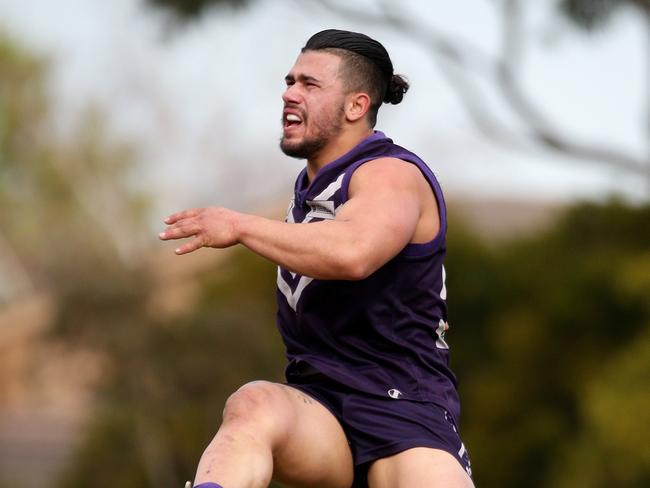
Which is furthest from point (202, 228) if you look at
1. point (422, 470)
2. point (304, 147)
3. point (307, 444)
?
point (422, 470)

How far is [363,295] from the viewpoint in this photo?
199 inches

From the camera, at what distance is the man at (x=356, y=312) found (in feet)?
15.6

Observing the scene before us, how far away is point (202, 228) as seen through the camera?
457 cm

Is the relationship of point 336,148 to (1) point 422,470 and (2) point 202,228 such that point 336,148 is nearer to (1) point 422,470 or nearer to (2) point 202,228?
(2) point 202,228

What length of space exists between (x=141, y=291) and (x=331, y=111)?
15292 millimetres

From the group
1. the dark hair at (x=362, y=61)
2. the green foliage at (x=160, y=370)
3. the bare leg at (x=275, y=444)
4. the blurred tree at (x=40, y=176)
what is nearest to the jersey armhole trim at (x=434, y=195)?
the dark hair at (x=362, y=61)

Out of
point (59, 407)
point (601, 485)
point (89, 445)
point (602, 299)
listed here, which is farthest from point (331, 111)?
point (59, 407)

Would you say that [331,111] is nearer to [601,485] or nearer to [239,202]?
[601,485]

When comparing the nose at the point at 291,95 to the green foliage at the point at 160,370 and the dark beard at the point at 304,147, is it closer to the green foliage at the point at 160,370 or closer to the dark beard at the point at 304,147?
the dark beard at the point at 304,147

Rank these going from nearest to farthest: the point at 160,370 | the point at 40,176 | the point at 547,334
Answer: the point at 547,334 → the point at 160,370 → the point at 40,176

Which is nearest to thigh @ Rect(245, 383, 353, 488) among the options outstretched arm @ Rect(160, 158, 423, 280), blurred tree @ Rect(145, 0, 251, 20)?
outstretched arm @ Rect(160, 158, 423, 280)

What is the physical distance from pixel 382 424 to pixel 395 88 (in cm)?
119

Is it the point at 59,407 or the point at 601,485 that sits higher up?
the point at 601,485

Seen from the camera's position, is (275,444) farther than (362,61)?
No
